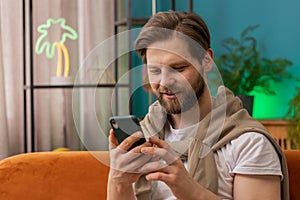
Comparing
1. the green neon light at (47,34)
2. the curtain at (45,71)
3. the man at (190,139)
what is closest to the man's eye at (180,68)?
the man at (190,139)

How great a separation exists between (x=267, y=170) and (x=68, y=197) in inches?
20.9

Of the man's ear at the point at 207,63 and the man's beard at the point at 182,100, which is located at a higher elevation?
the man's ear at the point at 207,63

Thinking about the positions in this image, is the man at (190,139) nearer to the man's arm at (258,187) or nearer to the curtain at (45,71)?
the man's arm at (258,187)

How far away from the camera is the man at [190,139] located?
49.9 inches

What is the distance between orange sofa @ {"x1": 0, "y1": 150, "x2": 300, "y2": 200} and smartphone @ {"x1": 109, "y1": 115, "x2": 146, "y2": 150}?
16.9 inches

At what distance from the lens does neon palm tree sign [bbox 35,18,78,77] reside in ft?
11.0

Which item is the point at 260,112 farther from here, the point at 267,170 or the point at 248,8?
the point at 267,170

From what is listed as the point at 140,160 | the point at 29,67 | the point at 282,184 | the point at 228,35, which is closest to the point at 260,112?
the point at 228,35

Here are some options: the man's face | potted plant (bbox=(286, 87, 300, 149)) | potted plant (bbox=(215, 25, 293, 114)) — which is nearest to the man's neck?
the man's face

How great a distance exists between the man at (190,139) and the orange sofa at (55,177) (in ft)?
0.48

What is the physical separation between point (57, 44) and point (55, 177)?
1.83 m

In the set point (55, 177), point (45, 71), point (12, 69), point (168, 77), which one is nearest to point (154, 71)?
point (168, 77)

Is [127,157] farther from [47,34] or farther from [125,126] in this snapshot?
[47,34]

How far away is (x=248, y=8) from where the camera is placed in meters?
3.84
